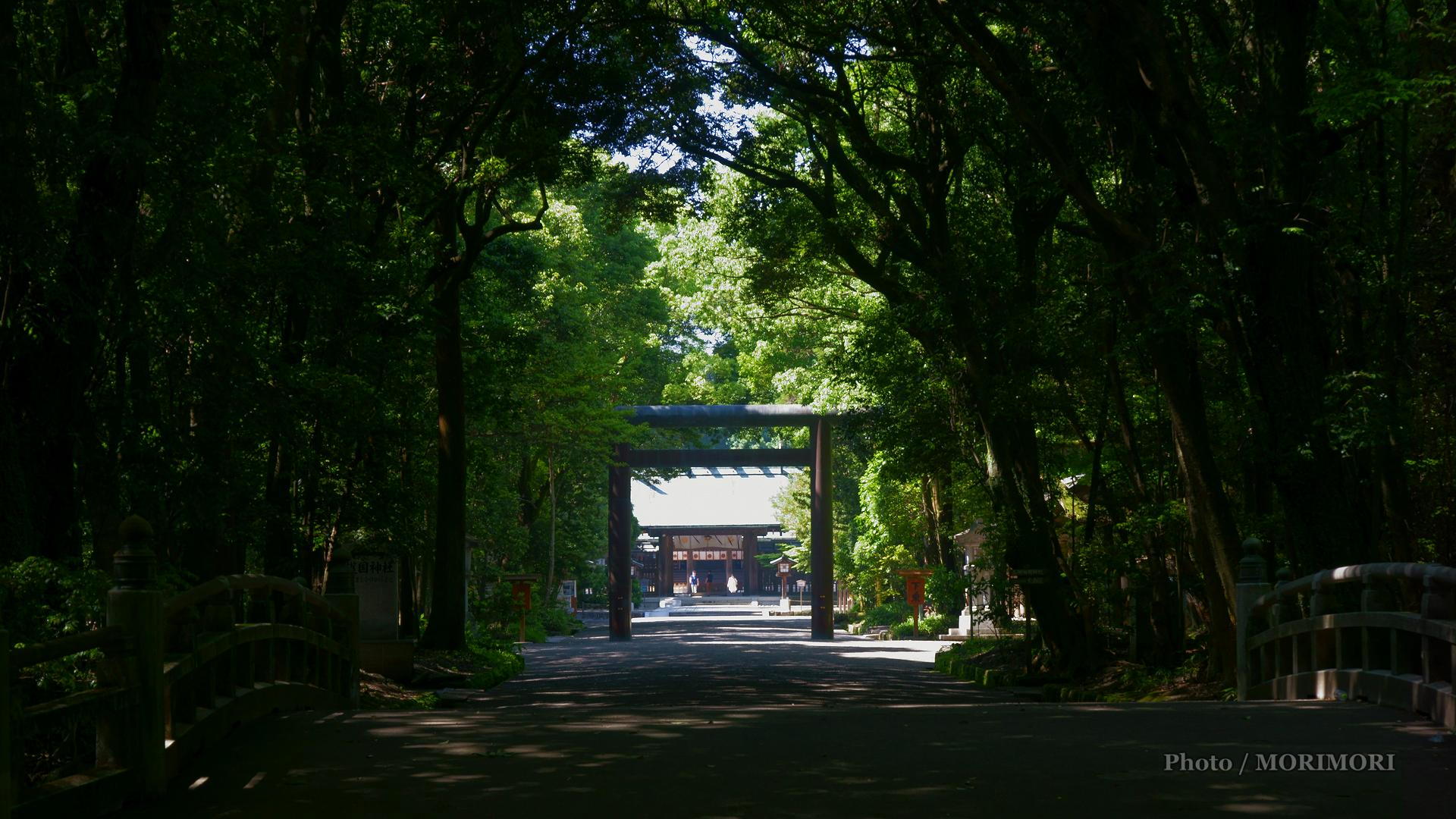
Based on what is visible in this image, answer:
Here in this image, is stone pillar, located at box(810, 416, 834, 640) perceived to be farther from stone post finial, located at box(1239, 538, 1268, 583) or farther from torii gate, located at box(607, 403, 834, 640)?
stone post finial, located at box(1239, 538, 1268, 583)

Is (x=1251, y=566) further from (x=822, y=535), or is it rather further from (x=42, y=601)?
(x=822, y=535)

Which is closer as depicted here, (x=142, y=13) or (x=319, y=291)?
(x=142, y=13)

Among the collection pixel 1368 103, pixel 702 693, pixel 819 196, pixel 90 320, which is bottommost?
pixel 702 693

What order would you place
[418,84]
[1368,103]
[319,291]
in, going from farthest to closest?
[418,84]
[319,291]
[1368,103]

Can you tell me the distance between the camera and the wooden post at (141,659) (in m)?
6.68

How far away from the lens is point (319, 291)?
1270cm

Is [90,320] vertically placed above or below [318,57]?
below

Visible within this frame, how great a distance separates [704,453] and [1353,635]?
28.1m

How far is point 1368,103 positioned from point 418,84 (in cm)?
1130

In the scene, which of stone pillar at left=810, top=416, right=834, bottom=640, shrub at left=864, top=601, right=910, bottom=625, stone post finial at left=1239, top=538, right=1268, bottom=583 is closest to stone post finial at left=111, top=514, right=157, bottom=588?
stone post finial at left=1239, top=538, right=1268, bottom=583

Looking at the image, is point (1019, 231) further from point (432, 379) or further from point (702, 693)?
point (432, 379)

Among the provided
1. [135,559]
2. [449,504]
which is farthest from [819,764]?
[449,504]

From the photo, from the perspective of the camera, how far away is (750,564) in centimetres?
7056

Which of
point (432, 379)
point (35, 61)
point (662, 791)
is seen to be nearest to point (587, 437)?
point (432, 379)
